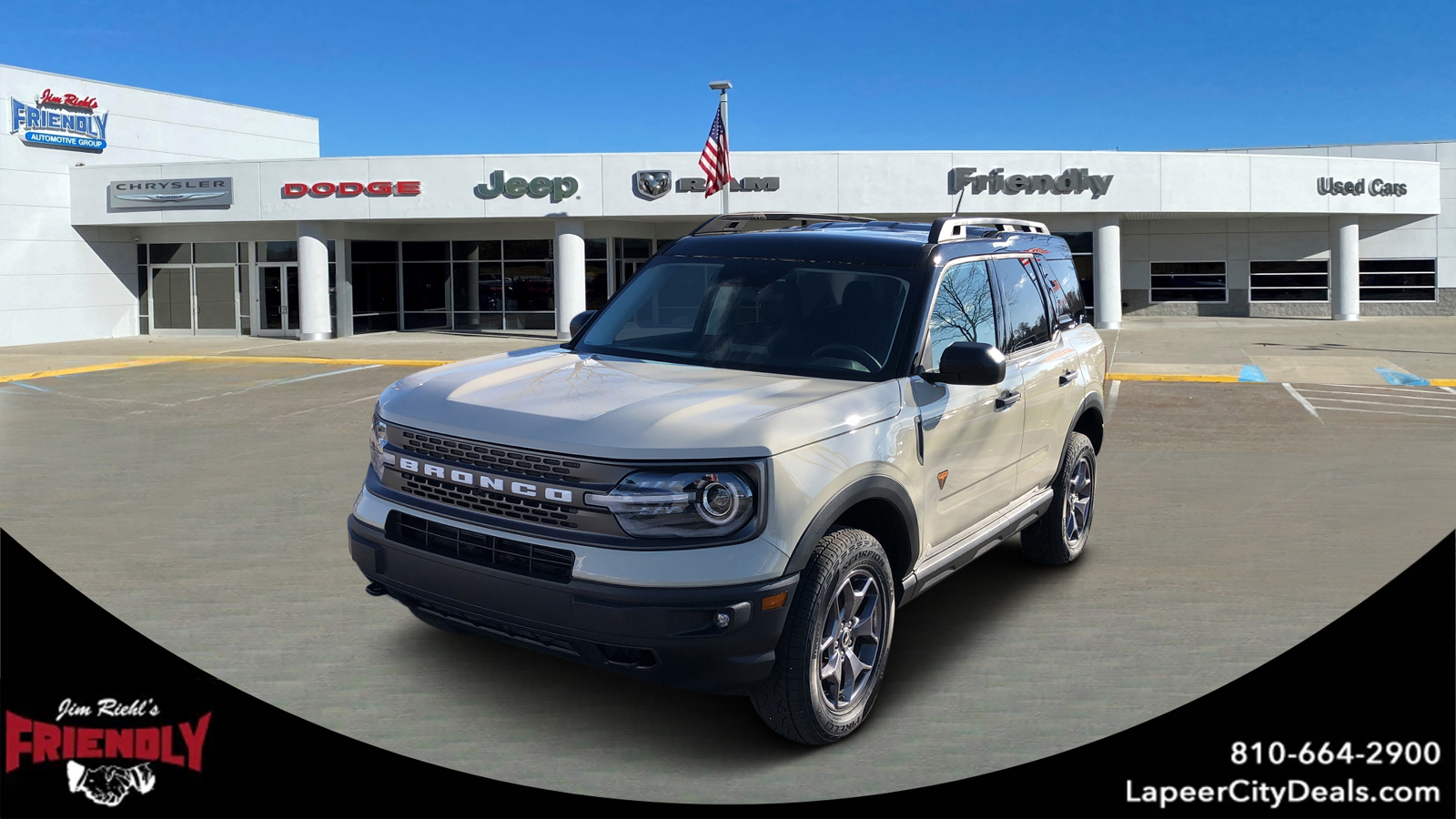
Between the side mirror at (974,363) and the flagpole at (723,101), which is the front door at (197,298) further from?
the side mirror at (974,363)

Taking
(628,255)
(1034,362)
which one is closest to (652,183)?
(628,255)

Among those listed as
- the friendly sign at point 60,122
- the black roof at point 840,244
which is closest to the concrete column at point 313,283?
the friendly sign at point 60,122

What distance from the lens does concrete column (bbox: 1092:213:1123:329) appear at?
108ft

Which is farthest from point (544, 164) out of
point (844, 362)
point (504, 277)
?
point (844, 362)

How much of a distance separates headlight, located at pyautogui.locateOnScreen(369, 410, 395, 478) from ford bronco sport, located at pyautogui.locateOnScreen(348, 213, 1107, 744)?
0.02 metres

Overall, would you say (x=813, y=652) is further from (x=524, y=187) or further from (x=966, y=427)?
(x=524, y=187)

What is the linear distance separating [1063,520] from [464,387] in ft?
11.9

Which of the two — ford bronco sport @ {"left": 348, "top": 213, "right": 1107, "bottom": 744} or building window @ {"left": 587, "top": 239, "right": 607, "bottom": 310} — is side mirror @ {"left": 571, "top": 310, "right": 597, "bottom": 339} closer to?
ford bronco sport @ {"left": 348, "top": 213, "right": 1107, "bottom": 744}

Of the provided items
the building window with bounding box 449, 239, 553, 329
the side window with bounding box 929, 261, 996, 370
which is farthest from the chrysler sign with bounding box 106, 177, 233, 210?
the side window with bounding box 929, 261, 996, 370

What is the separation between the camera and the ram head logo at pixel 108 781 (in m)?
3.57

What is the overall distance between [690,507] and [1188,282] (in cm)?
3902

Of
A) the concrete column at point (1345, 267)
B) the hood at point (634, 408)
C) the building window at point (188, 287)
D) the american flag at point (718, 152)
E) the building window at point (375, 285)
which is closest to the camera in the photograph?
the hood at point (634, 408)

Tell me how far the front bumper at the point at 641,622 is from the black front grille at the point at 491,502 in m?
0.21

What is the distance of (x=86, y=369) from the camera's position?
23.1 m
